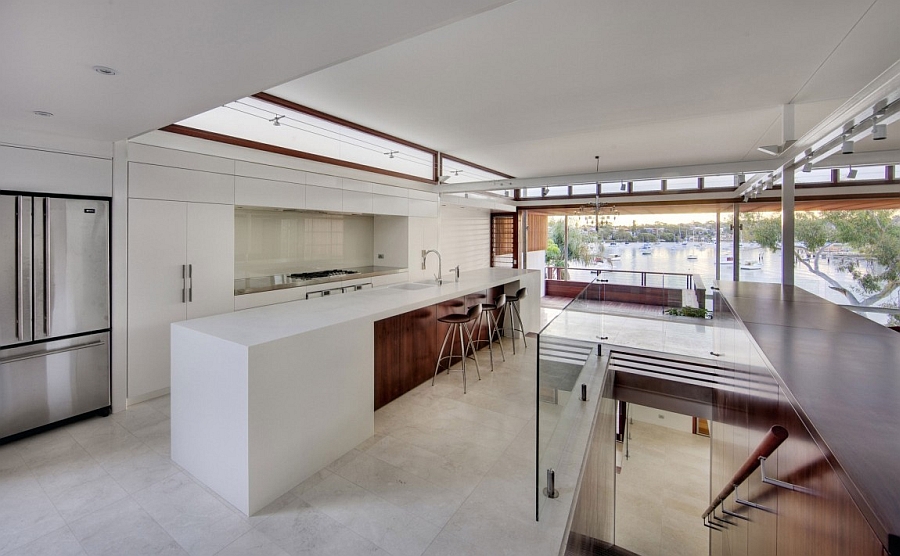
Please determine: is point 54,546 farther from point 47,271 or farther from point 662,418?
point 662,418

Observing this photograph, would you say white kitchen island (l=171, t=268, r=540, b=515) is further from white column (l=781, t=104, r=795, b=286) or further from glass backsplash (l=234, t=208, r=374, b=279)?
white column (l=781, t=104, r=795, b=286)

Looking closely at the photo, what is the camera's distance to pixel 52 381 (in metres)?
2.93

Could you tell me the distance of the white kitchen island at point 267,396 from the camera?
209cm

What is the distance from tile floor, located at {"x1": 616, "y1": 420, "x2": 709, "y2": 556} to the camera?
5.43 m

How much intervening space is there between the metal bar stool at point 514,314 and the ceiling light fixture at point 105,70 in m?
4.12

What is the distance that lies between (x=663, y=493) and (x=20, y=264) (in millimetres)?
8326

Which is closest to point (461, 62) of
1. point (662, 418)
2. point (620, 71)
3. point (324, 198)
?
point (620, 71)

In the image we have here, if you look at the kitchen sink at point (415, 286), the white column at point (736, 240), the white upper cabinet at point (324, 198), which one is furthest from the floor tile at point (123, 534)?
the white column at point (736, 240)

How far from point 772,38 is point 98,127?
461 cm

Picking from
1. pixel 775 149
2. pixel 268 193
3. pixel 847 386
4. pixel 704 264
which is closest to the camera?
pixel 847 386

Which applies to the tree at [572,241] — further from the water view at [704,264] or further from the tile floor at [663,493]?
the tile floor at [663,493]

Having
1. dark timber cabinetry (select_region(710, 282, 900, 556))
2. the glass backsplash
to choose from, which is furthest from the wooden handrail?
the glass backsplash

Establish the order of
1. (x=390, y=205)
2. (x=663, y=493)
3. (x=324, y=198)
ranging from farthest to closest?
1. (x=663, y=493)
2. (x=390, y=205)
3. (x=324, y=198)

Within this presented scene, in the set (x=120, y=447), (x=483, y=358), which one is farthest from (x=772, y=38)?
(x=120, y=447)
